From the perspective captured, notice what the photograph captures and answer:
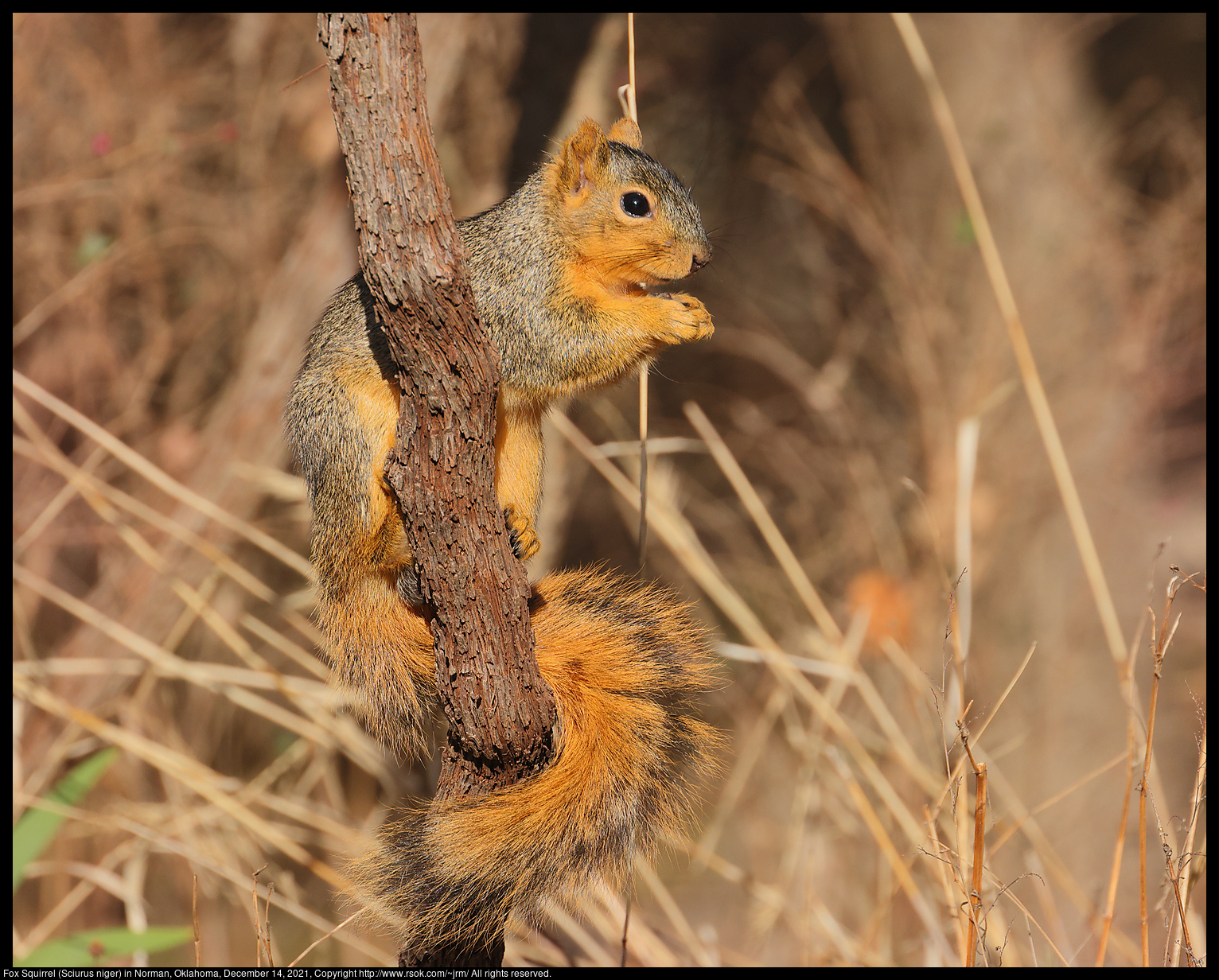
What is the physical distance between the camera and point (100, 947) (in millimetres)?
1735

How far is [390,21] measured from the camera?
0.96m

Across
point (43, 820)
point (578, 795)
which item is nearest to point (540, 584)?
point (578, 795)

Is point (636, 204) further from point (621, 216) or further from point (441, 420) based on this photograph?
point (441, 420)

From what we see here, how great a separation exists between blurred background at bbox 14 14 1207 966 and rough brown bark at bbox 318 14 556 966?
0.77 metres

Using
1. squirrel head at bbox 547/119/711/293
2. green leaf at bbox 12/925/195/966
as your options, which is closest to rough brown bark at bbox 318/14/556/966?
squirrel head at bbox 547/119/711/293

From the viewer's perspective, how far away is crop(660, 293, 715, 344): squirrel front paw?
5.02 ft

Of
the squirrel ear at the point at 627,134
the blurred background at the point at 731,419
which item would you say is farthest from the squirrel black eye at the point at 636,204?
the blurred background at the point at 731,419

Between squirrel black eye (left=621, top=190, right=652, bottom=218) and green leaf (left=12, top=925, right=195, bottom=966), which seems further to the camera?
green leaf (left=12, top=925, right=195, bottom=966)

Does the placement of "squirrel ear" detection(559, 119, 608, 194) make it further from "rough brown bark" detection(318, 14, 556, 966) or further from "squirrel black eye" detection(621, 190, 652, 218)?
"rough brown bark" detection(318, 14, 556, 966)

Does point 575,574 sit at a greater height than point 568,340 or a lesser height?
lesser

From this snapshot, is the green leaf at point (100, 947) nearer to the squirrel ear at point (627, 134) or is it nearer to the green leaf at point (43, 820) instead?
the green leaf at point (43, 820)

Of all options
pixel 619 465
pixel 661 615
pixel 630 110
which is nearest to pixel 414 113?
pixel 630 110

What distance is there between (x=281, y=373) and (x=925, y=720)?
6.27ft

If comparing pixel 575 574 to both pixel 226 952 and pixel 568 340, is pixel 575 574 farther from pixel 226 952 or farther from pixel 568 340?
pixel 226 952
